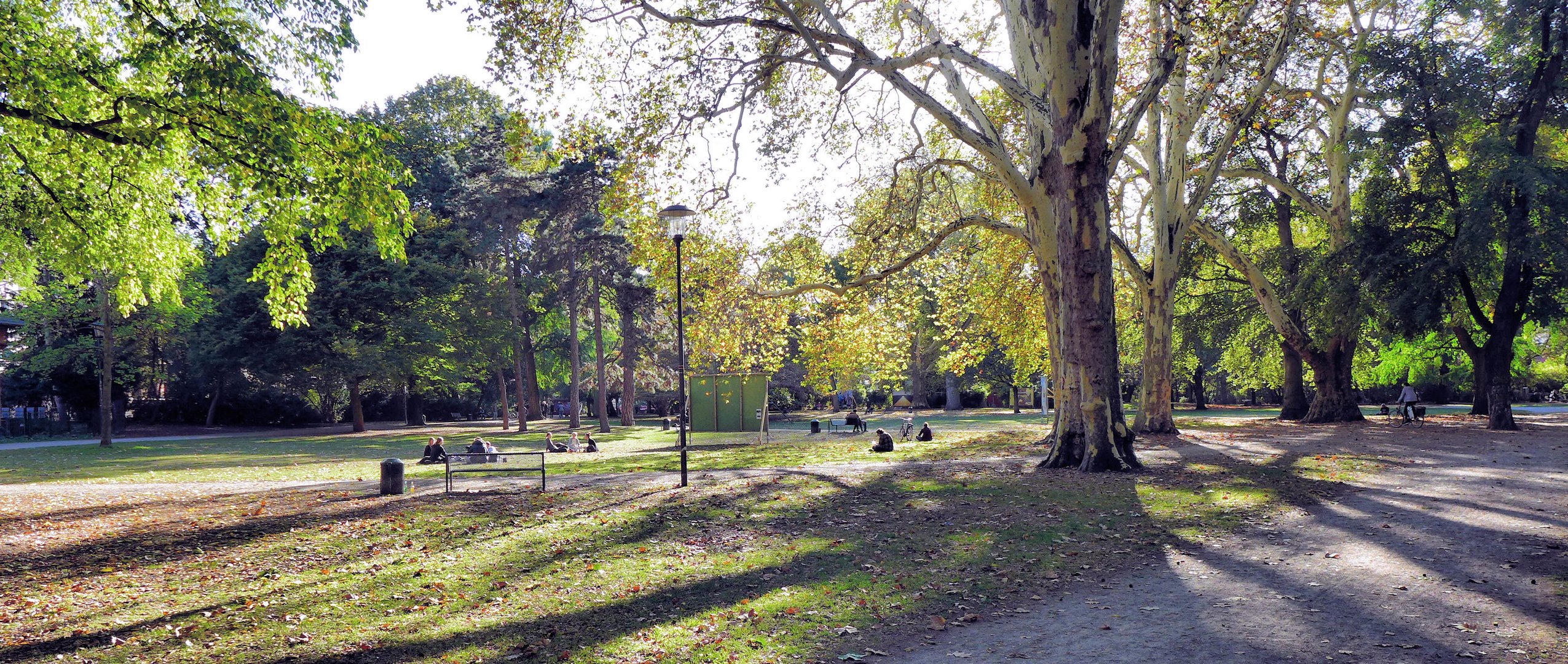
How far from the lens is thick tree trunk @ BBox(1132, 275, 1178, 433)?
2195 centimetres

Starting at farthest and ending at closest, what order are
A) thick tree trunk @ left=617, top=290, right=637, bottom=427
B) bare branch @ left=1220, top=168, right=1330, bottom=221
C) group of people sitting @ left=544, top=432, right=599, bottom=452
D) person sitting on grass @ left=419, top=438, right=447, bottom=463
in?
1. thick tree trunk @ left=617, top=290, right=637, bottom=427
2. bare branch @ left=1220, top=168, right=1330, bottom=221
3. group of people sitting @ left=544, top=432, right=599, bottom=452
4. person sitting on grass @ left=419, top=438, right=447, bottom=463

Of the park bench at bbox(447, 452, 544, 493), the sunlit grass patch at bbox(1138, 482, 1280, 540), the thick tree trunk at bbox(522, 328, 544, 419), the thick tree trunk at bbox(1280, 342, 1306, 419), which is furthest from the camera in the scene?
the thick tree trunk at bbox(522, 328, 544, 419)

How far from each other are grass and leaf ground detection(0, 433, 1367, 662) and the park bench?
5.92ft

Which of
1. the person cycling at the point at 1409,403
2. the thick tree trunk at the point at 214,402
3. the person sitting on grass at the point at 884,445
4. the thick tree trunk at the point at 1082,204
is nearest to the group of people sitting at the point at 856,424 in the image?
the person sitting on grass at the point at 884,445

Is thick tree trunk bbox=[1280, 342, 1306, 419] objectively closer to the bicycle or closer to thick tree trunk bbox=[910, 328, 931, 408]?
the bicycle

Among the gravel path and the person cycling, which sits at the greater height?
the person cycling

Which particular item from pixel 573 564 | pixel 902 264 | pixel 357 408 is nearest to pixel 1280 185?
pixel 902 264

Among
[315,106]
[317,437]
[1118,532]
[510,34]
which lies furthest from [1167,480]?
[317,437]

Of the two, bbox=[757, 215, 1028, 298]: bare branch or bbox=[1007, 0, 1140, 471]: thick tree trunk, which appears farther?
bbox=[757, 215, 1028, 298]: bare branch

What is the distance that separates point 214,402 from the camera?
1684 inches

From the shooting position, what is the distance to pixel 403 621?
21.5 feet

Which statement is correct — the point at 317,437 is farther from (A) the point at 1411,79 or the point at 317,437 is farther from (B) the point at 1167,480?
(A) the point at 1411,79

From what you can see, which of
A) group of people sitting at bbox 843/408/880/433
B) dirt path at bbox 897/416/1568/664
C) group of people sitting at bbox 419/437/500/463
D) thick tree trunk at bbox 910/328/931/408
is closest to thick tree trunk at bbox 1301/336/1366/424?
group of people sitting at bbox 843/408/880/433

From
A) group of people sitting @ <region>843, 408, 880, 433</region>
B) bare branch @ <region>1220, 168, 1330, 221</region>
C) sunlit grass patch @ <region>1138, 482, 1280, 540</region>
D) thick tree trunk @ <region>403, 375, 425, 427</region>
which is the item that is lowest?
sunlit grass patch @ <region>1138, 482, 1280, 540</region>
